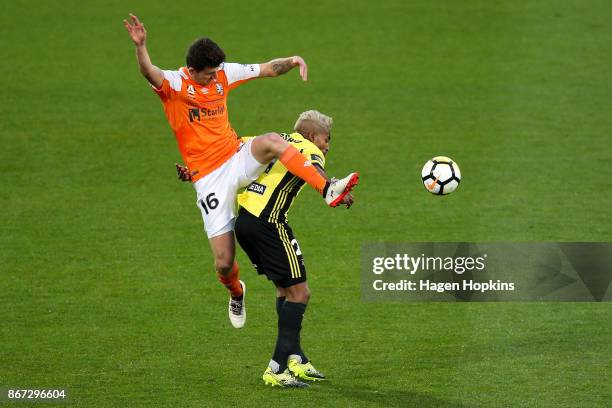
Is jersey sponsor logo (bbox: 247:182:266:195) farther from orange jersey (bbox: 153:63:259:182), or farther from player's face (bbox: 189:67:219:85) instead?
player's face (bbox: 189:67:219:85)

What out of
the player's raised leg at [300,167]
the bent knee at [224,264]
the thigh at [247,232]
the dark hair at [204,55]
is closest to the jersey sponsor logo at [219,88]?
the dark hair at [204,55]

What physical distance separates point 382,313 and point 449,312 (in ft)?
2.06

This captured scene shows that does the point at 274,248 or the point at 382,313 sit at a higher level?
the point at 274,248

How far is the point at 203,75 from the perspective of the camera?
8695 millimetres

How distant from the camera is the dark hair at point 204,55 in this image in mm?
8461

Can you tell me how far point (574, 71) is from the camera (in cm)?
1855

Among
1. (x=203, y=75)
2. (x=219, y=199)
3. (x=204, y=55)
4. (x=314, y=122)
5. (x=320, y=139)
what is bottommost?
(x=219, y=199)

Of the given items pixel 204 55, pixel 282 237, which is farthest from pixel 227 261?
pixel 204 55

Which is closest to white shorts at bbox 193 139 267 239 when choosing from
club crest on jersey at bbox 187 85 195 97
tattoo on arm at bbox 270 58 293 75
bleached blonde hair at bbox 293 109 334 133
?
bleached blonde hair at bbox 293 109 334 133

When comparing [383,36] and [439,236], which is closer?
[439,236]

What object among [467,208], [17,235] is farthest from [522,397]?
[17,235]

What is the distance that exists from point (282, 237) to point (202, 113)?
1261 mm

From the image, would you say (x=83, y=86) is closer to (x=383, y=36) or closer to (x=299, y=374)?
(x=383, y=36)

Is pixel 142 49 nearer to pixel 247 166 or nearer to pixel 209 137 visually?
pixel 209 137
